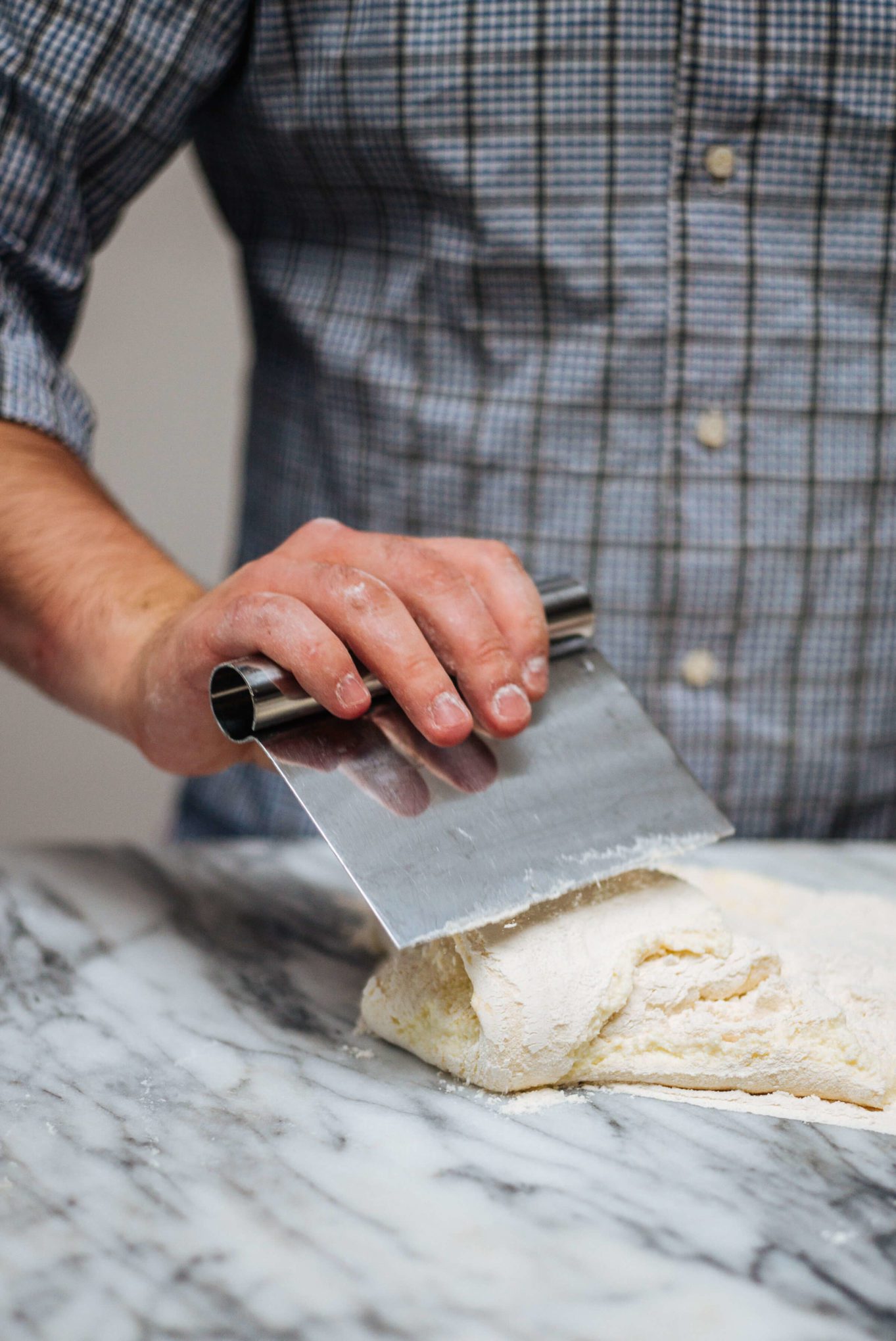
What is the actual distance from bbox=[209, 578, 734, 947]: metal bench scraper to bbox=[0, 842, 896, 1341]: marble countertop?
15 cm

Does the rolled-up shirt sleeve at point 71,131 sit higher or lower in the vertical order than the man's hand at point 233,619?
higher

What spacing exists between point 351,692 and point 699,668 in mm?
628

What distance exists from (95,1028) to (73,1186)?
208 millimetres

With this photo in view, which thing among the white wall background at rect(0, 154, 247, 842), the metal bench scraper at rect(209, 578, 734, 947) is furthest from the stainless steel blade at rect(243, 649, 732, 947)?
the white wall background at rect(0, 154, 247, 842)

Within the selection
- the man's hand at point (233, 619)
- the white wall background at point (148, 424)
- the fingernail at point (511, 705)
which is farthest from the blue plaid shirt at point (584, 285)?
the white wall background at point (148, 424)

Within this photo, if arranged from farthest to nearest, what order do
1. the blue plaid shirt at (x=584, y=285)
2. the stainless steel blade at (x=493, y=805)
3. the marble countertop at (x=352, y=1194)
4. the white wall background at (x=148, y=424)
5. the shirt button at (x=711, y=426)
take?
the white wall background at (x=148, y=424) → the shirt button at (x=711, y=426) → the blue plaid shirt at (x=584, y=285) → the stainless steel blade at (x=493, y=805) → the marble countertop at (x=352, y=1194)

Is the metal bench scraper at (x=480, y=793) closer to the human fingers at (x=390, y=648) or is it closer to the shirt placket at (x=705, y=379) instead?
the human fingers at (x=390, y=648)

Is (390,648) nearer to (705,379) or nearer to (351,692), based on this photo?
(351,692)

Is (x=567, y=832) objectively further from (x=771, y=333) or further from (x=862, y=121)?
(x=862, y=121)

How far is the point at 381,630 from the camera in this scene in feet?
2.67

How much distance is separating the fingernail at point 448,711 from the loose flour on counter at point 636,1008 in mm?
154

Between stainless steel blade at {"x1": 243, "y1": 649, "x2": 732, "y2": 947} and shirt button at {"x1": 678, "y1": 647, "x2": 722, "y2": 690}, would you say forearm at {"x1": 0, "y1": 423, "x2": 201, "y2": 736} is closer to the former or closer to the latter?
stainless steel blade at {"x1": 243, "y1": 649, "x2": 732, "y2": 947}

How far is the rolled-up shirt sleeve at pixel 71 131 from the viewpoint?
1.07 metres

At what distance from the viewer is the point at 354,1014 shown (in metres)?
0.96
